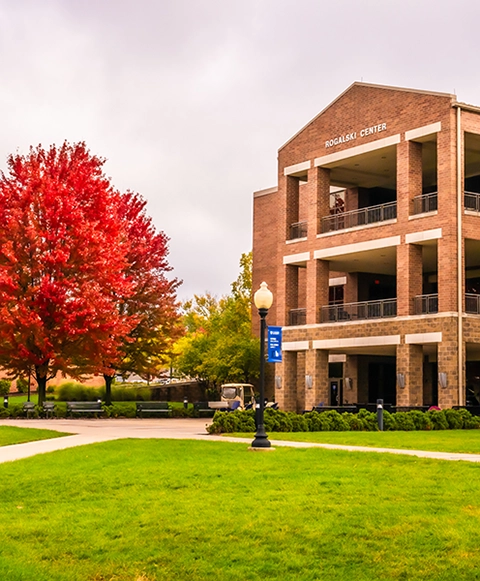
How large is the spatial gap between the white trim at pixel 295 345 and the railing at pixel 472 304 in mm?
8161

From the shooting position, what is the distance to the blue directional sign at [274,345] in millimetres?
19766

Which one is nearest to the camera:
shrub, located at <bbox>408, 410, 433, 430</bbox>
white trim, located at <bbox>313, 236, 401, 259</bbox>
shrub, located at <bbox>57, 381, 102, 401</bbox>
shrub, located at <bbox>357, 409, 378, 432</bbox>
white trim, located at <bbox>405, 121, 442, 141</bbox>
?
shrub, located at <bbox>357, 409, 378, 432</bbox>

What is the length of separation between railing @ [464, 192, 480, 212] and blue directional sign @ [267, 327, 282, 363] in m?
20.6

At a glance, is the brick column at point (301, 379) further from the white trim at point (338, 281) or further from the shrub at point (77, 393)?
the shrub at point (77, 393)

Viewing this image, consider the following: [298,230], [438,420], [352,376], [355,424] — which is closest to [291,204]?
[298,230]

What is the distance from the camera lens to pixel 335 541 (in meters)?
9.41

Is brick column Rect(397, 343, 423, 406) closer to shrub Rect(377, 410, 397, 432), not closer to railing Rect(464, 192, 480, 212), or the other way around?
railing Rect(464, 192, 480, 212)

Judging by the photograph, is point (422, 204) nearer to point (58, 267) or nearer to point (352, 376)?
point (352, 376)

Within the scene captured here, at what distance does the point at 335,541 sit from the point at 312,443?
11.3 m

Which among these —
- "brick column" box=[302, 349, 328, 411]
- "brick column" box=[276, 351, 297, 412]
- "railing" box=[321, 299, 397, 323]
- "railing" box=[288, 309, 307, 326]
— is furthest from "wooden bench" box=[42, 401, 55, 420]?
"railing" box=[321, 299, 397, 323]

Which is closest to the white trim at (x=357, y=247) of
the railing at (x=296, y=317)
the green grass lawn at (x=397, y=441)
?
the railing at (x=296, y=317)

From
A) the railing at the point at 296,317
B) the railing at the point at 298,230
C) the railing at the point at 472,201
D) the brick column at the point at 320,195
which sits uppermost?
the brick column at the point at 320,195

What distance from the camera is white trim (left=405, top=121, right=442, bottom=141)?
37.9 m

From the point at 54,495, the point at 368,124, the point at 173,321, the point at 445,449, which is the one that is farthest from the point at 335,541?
the point at 173,321
